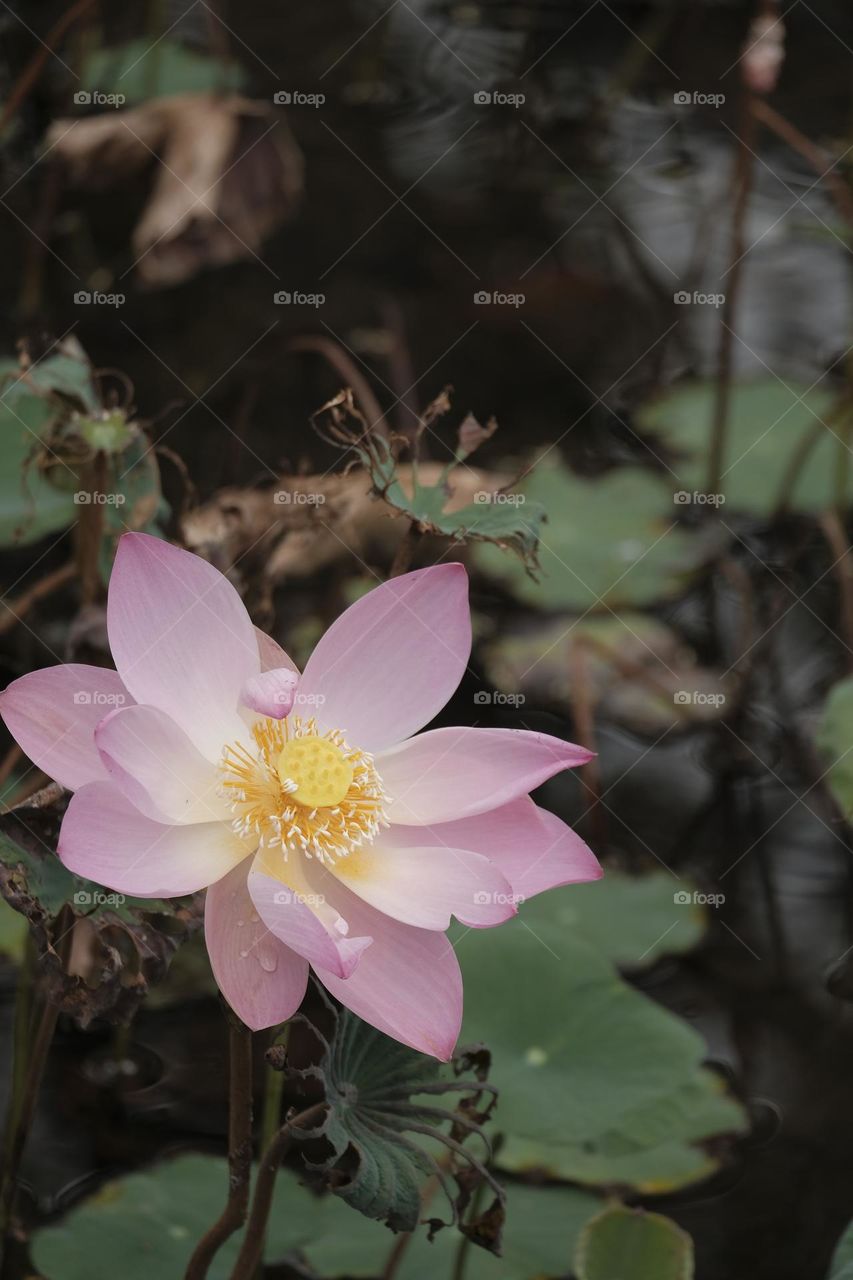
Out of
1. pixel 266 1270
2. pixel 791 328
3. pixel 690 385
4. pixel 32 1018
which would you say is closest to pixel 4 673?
pixel 32 1018

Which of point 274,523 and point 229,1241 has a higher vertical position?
point 274,523

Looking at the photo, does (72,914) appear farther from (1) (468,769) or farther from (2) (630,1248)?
(2) (630,1248)

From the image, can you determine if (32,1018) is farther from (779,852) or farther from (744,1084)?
(779,852)

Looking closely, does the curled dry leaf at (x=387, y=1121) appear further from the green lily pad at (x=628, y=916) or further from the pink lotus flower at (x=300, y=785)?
the green lily pad at (x=628, y=916)

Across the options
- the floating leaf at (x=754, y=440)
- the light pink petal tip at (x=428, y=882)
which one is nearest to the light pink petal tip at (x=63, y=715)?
the light pink petal tip at (x=428, y=882)

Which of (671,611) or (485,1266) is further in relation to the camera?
(671,611)

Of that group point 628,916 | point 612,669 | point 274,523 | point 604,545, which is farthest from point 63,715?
point 604,545

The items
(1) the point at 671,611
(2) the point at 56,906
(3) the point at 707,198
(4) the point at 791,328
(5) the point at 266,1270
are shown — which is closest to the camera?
(2) the point at 56,906
